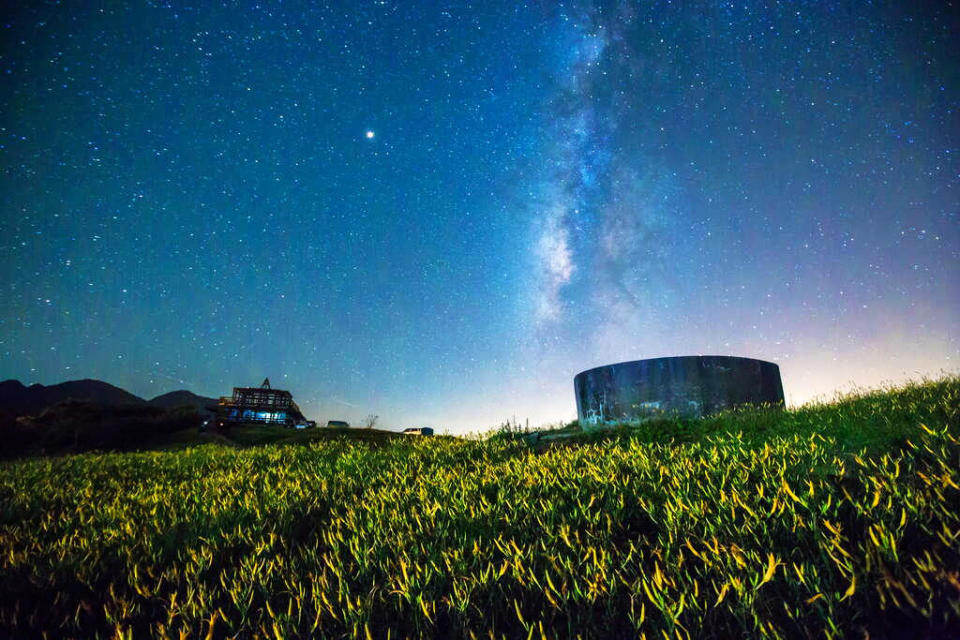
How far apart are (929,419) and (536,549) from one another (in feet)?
16.5

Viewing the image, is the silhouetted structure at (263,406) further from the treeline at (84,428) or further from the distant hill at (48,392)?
the distant hill at (48,392)

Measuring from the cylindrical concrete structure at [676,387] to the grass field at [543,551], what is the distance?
17.7 ft

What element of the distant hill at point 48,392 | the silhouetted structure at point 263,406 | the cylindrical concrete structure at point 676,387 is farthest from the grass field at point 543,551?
the distant hill at point 48,392

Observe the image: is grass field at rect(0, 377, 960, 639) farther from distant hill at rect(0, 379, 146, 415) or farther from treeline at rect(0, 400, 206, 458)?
distant hill at rect(0, 379, 146, 415)

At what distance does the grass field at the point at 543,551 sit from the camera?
180 cm

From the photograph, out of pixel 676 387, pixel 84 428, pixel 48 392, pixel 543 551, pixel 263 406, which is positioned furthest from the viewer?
pixel 48 392

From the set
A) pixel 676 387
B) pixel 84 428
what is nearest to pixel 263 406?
pixel 84 428

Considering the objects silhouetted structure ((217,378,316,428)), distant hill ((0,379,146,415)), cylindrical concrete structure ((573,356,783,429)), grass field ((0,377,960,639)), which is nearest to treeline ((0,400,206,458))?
grass field ((0,377,960,639))

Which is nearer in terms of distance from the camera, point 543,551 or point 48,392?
point 543,551

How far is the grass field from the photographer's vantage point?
180cm

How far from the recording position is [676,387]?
10.9 meters

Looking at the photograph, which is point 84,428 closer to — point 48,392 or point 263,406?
point 263,406

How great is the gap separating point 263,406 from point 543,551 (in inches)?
1623

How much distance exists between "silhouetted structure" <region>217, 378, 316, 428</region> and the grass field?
114 feet
